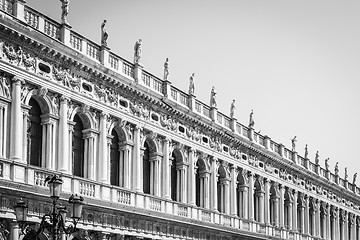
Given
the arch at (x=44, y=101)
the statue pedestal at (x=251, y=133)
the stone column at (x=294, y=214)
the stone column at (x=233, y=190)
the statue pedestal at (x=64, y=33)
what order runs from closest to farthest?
the arch at (x=44, y=101) → the statue pedestal at (x=64, y=33) → the stone column at (x=233, y=190) → the statue pedestal at (x=251, y=133) → the stone column at (x=294, y=214)

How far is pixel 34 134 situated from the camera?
1028 inches

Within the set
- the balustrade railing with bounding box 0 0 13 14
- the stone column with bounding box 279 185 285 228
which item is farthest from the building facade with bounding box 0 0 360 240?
→ the stone column with bounding box 279 185 285 228

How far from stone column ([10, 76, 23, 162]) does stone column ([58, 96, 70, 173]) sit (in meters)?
2.24

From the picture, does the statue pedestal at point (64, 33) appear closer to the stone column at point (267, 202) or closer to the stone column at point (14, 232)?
the stone column at point (14, 232)

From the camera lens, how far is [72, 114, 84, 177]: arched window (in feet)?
92.5

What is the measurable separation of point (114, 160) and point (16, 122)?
6.81 metres

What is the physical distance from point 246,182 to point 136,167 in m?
11.7

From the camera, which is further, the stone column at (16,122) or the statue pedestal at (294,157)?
the statue pedestal at (294,157)

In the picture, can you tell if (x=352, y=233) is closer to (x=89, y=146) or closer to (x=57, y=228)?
(x=89, y=146)

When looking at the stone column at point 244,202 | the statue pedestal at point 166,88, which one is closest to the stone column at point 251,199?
the stone column at point 244,202

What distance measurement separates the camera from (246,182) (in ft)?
136

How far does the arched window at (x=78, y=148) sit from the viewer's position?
28180 mm

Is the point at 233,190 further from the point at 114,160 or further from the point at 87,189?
the point at 87,189

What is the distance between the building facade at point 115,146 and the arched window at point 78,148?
0.04 m
